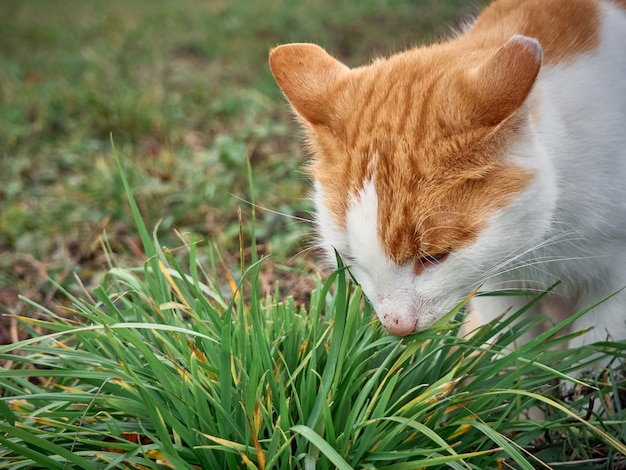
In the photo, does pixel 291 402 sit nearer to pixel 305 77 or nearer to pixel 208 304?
pixel 208 304

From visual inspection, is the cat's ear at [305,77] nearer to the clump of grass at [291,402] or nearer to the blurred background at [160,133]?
the blurred background at [160,133]

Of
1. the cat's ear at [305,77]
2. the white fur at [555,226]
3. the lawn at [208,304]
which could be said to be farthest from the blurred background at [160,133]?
the white fur at [555,226]

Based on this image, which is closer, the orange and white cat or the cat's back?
the orange and white cat

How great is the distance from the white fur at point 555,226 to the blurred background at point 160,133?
464mm

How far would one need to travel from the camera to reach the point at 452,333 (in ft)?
6.13

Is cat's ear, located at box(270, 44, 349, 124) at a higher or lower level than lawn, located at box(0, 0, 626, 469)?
higher

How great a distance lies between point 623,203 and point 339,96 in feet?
2.82

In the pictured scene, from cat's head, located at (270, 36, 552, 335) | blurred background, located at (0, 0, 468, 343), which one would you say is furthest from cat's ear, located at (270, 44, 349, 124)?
blurred background, located at (0, 0, 468, 343)

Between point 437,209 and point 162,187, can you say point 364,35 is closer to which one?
point 162,187

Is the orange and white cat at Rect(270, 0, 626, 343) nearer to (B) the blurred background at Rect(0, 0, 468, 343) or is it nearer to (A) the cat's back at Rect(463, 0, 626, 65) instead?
(A) the cat's back at Rect(463, 0, 626, 65)

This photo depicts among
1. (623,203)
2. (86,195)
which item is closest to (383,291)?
(623,203)

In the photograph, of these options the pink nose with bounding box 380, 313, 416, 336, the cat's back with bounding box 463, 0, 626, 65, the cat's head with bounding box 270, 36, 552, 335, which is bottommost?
the pink nose with bounding box 380, 313, 416, 336

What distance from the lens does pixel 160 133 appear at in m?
4.48

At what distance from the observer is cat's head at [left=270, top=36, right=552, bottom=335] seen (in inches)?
61.3
